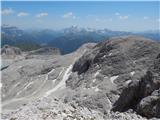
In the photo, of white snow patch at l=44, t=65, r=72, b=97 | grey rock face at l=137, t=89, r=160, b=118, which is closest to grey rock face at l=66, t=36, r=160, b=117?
white snow patch at l=44, t=65, r=72, b=97

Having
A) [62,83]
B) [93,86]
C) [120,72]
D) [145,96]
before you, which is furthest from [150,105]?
[62,83]

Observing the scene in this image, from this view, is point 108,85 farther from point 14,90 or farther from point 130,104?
point 14,90

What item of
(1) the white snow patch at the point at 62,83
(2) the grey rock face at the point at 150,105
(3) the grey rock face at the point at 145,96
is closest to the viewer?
(2) the grey rock face at the point at 150,105

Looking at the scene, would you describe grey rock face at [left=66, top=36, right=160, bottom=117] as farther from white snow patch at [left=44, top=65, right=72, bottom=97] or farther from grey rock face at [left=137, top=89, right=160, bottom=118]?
grey rock face at [left=137, top=89, right=160, bottom=118]

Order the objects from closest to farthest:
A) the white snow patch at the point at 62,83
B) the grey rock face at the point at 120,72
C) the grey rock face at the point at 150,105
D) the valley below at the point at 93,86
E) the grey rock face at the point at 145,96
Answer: the valley below at the point at 93,86 → the grey rock face at the point at 150,105 → the grey rock face at the point at 145,96 → the grey rock face at the point at 120,72 → the white snow patch at the point at 62,83

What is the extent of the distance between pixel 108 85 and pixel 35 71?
5575 centimetres

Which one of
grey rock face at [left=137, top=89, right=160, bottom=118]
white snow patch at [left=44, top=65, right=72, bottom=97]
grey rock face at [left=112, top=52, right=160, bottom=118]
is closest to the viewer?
grey rock face at [left=137, top=89, right=160, bottom=118]

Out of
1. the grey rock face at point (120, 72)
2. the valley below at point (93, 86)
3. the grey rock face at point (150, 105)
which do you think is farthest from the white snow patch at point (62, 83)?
the grey rock face at point (150, 105)

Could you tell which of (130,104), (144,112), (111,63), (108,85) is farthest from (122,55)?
(144,112)

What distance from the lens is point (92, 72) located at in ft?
309

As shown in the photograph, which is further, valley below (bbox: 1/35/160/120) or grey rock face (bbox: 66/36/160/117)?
grey rock face (bbox: 66/36/160/117)

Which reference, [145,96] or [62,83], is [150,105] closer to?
[145,96]

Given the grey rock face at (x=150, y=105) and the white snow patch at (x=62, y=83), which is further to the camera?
the white snow patch at (x=62, y=83)

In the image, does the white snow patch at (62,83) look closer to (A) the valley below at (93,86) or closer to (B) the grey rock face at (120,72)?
(A) the valley below at (93,86)
